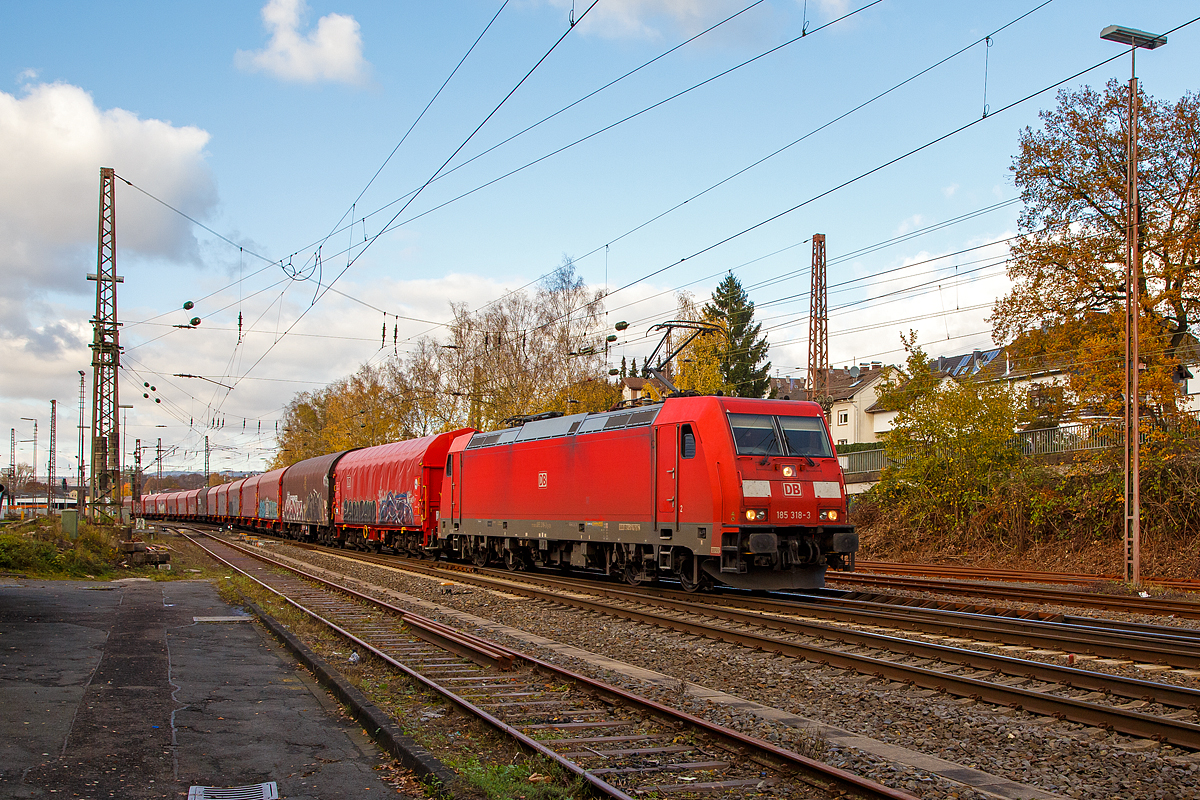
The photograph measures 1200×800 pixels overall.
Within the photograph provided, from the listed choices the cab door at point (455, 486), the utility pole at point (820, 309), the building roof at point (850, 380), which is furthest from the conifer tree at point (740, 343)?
the cab door at point (455, 486)

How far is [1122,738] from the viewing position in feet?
22.5

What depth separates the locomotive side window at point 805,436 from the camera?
1562cm

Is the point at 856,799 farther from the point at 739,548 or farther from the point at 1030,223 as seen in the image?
the point at 1030,223

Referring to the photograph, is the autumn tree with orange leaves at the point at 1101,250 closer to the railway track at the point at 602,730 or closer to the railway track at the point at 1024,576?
the railway track at the point at 1024,576

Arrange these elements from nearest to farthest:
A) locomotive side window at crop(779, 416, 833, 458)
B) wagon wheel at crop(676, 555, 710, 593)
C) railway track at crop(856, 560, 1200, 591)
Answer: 1. locomotive side window at crop(779, 416, 833, 458)
2. wagon wheel at crop(676, 555, 710, 593)
3. railway track at crop(856, 560, 1200, 591)

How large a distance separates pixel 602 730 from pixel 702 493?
7943mm

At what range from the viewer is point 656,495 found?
16.2 metres

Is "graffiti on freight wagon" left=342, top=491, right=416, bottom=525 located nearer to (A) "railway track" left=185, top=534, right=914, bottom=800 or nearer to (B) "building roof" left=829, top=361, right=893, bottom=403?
(A) "railway track" left=185, top=534, right=914, bottom=800

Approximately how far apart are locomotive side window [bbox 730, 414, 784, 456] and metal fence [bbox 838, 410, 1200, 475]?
23.4 feet

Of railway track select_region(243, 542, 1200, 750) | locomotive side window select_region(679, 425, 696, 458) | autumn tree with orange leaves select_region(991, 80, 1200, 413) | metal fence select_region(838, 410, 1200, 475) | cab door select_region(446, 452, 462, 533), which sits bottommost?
railway track select_region(243, 542, 1200, 750)

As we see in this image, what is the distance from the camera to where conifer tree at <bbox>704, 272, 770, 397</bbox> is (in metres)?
56.8

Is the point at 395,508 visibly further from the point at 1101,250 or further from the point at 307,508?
the point at 1101,250

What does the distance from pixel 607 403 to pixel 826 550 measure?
1071 inches

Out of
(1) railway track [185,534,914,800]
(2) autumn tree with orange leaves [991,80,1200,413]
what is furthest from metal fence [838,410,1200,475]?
(1) railway track [185,534,914,800]
